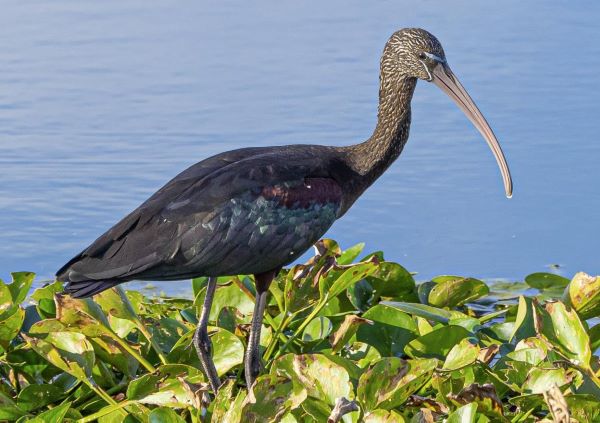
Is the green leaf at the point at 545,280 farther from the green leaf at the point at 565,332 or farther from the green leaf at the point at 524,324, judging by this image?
the green leaf at the point at 565,332

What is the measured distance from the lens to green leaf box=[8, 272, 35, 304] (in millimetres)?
5375

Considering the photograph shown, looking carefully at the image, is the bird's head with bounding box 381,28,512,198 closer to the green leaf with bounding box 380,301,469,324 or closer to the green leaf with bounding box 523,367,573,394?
the green leaf with bounding box 380,301,469,324

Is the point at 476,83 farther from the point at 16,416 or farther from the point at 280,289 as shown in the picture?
the point at 16,416

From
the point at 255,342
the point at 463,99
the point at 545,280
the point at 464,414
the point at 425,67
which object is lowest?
the point at 545,280

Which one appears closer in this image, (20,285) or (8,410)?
(8,410)

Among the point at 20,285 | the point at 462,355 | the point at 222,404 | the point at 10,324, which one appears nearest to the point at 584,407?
the point at 462,355

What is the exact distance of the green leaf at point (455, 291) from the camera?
5801mm

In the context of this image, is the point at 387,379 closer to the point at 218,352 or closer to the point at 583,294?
the point at 218,352

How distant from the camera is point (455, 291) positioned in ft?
19.2

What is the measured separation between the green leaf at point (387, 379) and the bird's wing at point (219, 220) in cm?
114

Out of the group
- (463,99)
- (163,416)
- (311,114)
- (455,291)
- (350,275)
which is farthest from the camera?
(311,114)

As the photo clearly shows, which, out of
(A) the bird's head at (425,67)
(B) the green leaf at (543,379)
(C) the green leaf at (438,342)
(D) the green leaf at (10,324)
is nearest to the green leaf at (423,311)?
(C) the green leaf at (438,342)

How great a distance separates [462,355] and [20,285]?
1.93m

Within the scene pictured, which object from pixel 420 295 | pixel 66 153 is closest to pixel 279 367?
pixel 420 295
